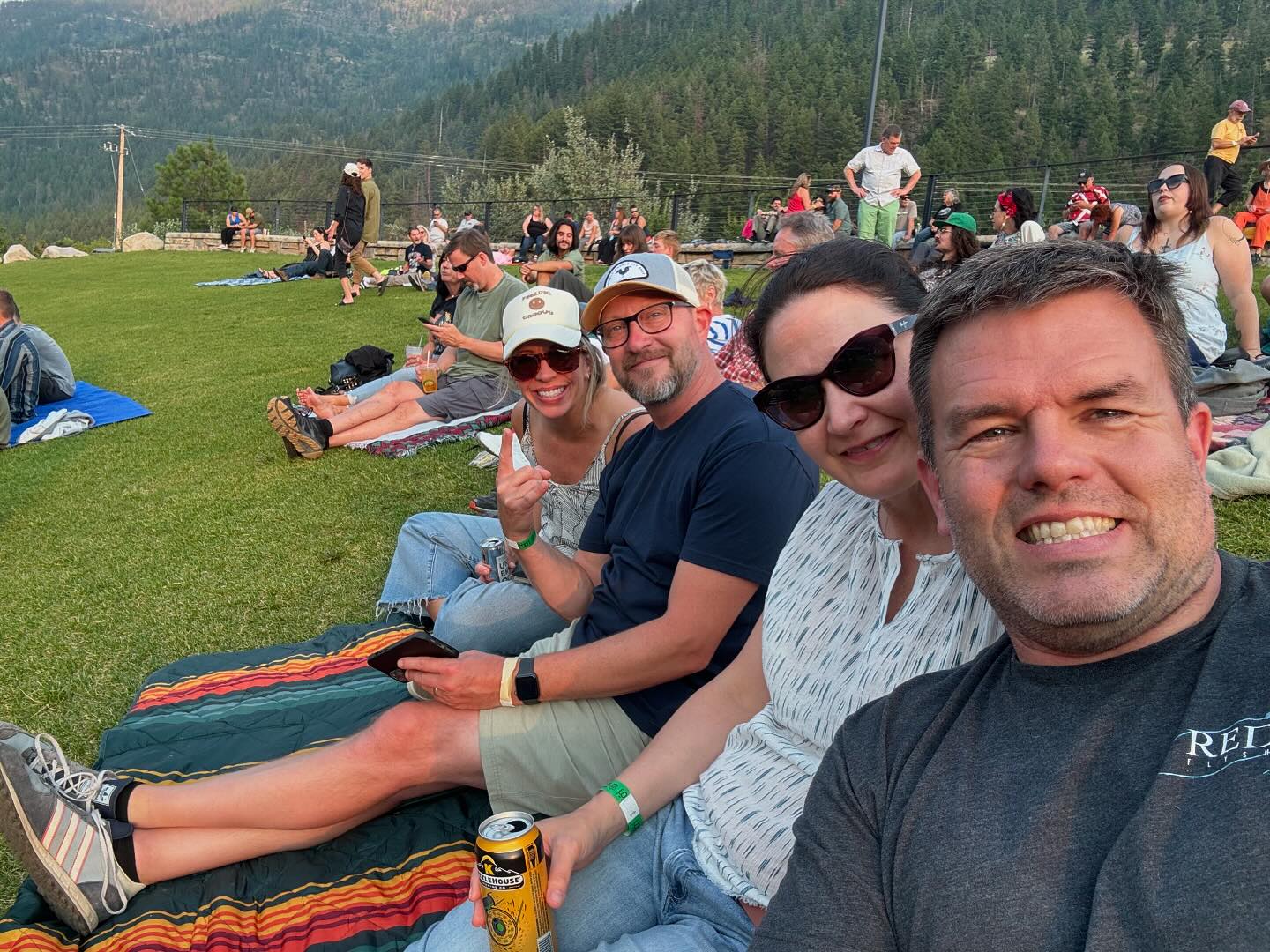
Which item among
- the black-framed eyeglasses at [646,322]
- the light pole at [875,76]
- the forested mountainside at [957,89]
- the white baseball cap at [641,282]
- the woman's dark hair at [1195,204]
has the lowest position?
the black-framed eyeglasses at [646,322]

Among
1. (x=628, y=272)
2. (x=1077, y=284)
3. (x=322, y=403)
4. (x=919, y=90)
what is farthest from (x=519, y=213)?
(x=919, y=90)

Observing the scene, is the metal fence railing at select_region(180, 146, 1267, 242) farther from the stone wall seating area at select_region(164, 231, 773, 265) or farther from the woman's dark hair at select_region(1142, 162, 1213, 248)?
the woman's dark hair at select_region(1142, 162, 1213, 248)

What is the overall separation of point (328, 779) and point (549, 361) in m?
1.56

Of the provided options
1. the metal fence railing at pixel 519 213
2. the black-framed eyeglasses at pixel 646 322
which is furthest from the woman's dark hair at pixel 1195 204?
the metal fence railing at pixel 519 213

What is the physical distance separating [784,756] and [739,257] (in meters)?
19.7

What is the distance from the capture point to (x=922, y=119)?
7881 cm

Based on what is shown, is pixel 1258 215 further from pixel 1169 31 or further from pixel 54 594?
pixel 1169 31

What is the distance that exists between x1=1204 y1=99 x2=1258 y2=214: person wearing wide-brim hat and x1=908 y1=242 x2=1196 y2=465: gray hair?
12734 mm

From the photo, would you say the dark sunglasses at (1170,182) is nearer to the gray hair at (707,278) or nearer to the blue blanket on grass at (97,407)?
the gray hair at (707,278)

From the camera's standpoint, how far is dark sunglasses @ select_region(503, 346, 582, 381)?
11.1ft

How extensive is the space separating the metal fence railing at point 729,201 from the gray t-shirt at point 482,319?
37.1 feet

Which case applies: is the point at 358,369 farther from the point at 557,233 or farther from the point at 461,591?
the point at 461,591

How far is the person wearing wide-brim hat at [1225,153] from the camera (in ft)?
39.7

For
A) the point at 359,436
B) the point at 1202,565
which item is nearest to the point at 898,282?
the point at 1202,565
